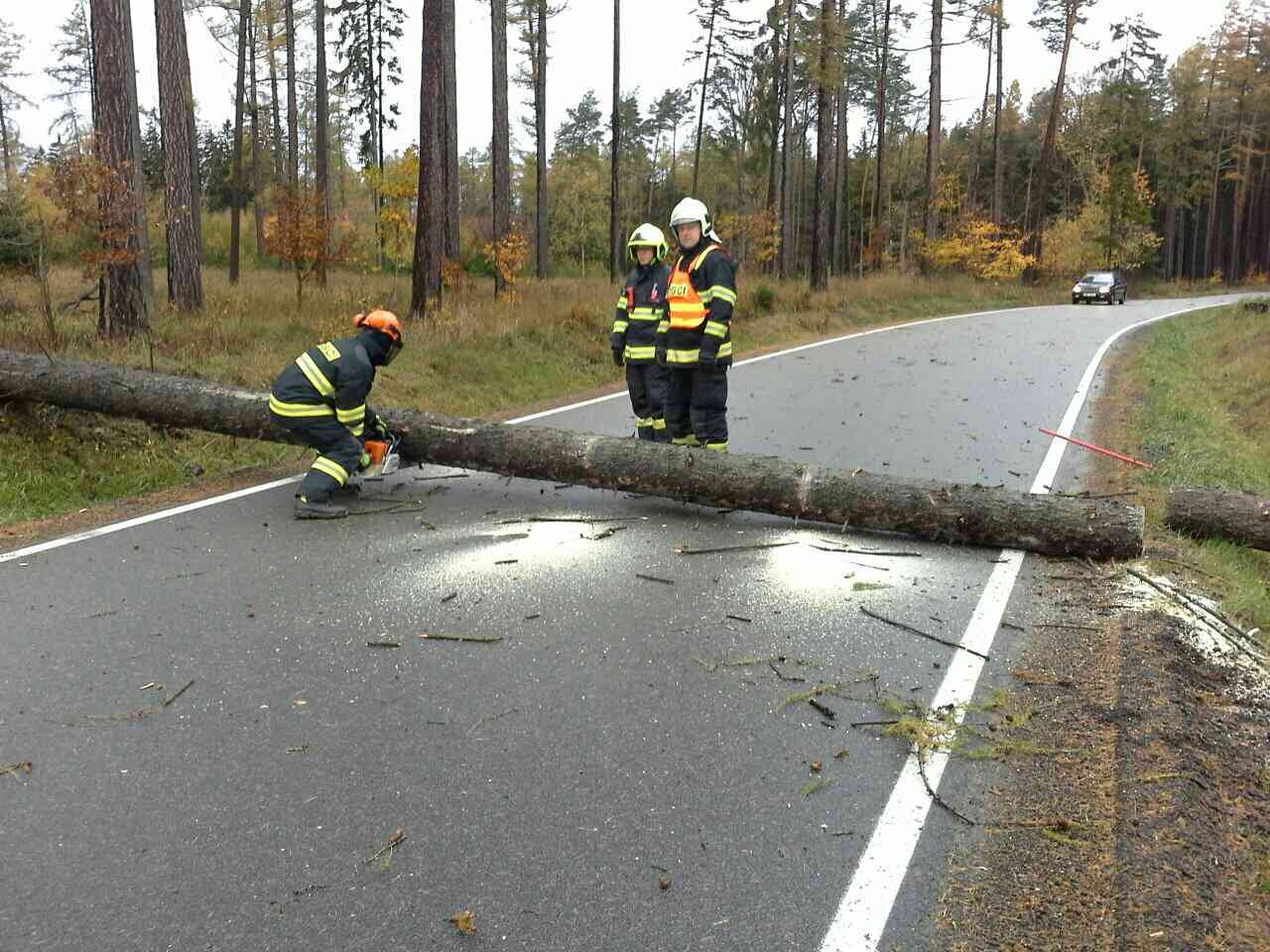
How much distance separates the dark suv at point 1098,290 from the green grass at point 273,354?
16.6 metres

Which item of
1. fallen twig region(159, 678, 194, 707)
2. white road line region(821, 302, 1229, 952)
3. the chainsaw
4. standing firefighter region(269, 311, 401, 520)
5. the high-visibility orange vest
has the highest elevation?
the high-visibility orange vest

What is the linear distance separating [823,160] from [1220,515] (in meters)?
21.7

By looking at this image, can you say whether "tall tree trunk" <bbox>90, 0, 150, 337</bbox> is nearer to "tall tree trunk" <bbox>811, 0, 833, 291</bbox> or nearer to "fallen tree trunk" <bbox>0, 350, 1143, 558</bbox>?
"fallen tree trunk" <bbox>0, 350, 1143, 558</bbox>

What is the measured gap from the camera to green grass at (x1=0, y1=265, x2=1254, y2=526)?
7.74 metres

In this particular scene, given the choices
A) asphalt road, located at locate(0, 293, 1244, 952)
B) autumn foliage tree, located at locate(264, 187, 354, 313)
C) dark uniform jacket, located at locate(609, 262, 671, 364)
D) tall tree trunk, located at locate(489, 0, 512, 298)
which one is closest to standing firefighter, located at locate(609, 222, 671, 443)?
dark uniform jacket, located at locate(609, 262, 671, 364)

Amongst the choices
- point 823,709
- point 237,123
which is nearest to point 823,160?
point 237,123

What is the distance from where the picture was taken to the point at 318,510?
6512mm

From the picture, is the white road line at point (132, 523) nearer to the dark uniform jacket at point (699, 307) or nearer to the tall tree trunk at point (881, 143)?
the dark uniform jacket at point (699, 307)

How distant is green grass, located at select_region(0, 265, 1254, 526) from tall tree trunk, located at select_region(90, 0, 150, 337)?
1.18 feet

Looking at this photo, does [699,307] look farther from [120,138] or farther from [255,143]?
[255,143]

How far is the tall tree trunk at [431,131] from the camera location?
48.2 ft

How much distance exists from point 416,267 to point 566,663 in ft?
40.9

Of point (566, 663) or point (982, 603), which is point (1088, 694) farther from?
point (566, 663)

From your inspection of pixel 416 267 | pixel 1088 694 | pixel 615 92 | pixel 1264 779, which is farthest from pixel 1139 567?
pixel 615 92
